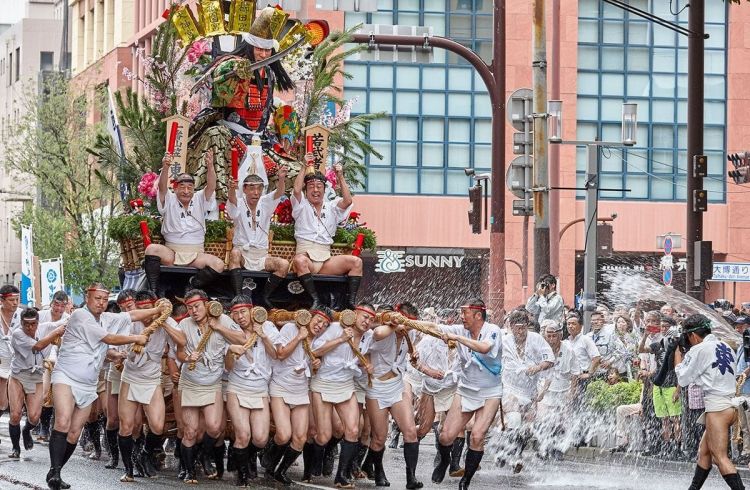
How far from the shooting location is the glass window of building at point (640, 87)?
178 feet

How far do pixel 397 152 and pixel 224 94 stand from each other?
35563 millimetres

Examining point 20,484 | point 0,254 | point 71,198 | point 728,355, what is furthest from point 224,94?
point 0,254

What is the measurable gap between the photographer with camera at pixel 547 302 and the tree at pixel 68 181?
29263mm

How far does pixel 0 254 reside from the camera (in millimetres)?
99938

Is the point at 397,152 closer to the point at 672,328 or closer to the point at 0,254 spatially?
the point at 672,328

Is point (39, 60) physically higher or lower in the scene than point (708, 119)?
higher

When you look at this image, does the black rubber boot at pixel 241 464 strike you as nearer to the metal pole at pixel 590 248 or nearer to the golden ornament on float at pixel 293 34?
the golden ornament on float at pixel 293 34

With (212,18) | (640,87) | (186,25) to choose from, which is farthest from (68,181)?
(212,18)

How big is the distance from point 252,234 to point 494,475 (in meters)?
3.59

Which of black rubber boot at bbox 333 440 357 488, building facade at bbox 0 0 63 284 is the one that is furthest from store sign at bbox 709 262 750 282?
building facade at bbox 0 0 63 284

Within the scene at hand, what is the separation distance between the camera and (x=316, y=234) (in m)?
18.1

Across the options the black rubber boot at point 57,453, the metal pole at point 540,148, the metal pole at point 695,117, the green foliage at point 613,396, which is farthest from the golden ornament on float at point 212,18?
the metal pole at point 695,117

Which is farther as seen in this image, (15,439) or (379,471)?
(15,439)

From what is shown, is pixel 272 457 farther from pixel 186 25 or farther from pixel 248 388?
pixel 186 25
